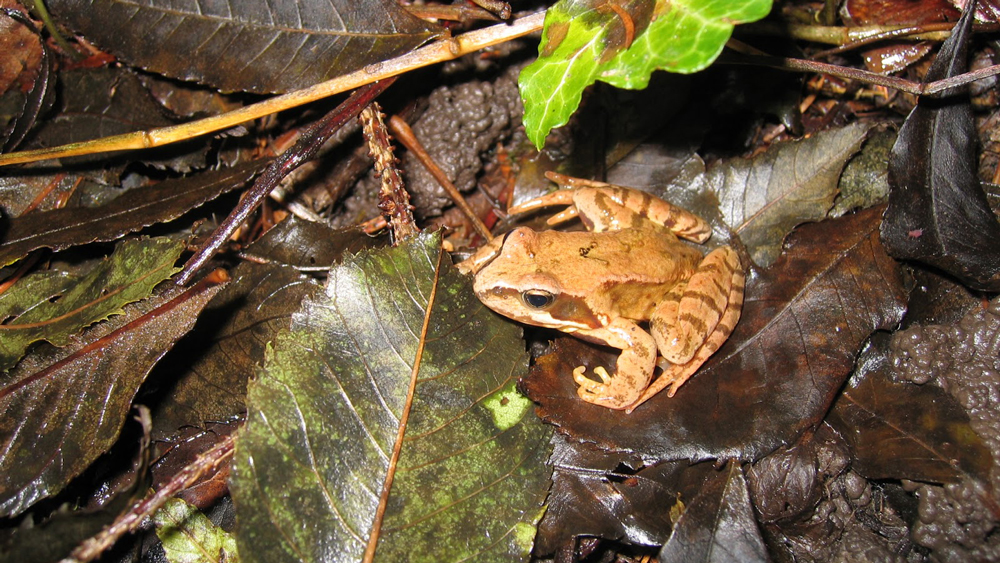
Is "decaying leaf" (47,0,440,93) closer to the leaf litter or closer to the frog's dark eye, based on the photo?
the leaf litter

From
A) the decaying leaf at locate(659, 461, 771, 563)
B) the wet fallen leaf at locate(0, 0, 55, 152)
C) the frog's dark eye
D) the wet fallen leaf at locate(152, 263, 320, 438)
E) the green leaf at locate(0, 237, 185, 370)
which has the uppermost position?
the wet fallen leaf at locate(0, 0, 55, 152)

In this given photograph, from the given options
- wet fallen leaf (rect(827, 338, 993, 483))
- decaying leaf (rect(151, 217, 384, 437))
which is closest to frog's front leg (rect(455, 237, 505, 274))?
decaying leaf (rect(151, 217, 384, 437))

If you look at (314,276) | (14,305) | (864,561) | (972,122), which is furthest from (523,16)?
(864,561)

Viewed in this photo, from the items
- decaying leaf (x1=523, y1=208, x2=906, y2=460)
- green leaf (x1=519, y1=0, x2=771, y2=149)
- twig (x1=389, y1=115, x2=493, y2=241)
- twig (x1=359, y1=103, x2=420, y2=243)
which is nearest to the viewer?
green leaf (x1=519, y1=0, x2=771, y2=149)

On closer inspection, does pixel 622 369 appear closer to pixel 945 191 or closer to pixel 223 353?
pixel 945 191

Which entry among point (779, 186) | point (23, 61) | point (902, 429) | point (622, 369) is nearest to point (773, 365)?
point (902, 429)

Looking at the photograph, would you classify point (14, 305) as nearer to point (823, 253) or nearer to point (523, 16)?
point (523, 16)

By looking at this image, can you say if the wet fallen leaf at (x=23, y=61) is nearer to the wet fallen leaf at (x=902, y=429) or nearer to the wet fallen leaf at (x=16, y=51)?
the wet fallen leaf at (x=16, y=51)
